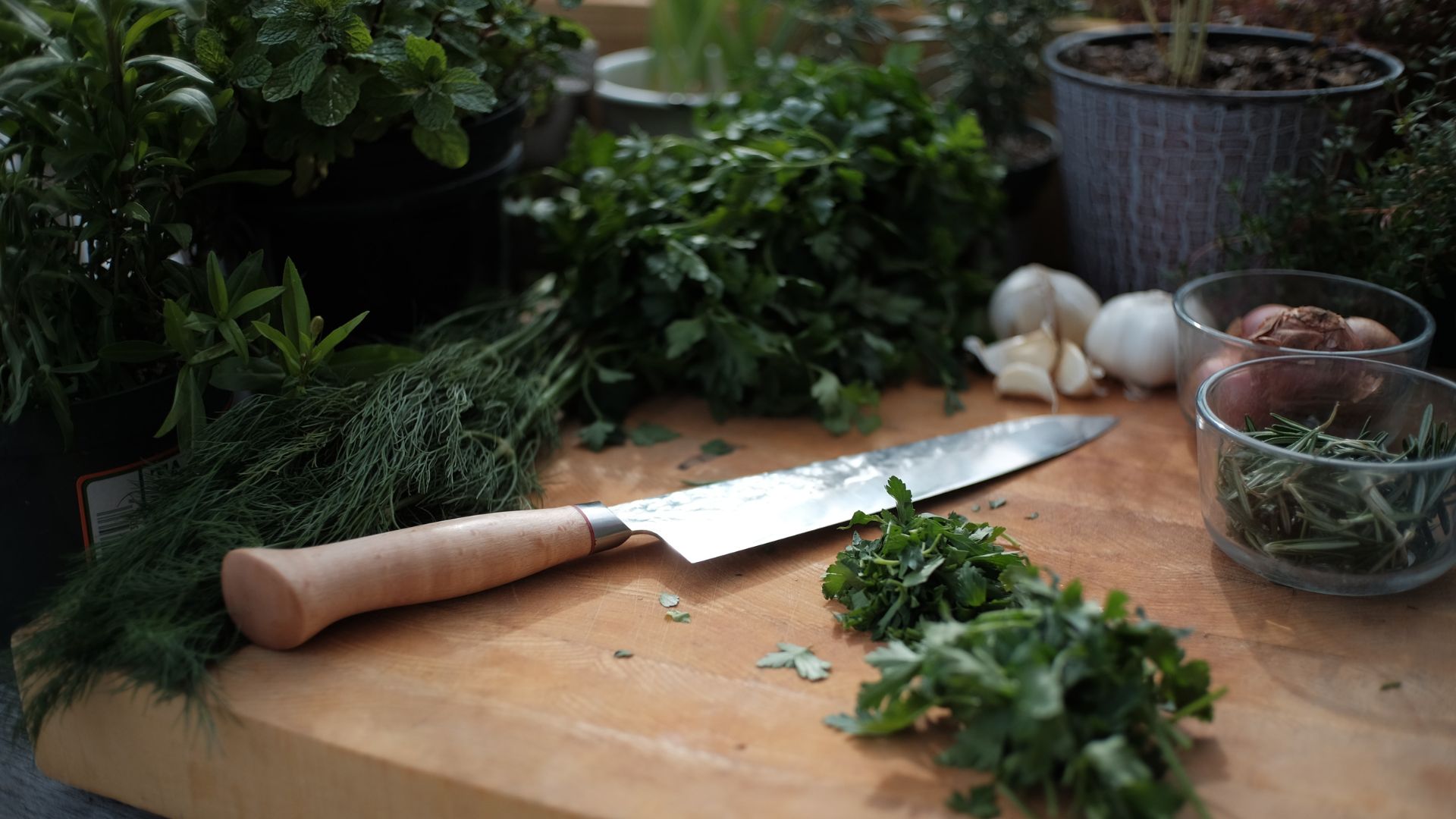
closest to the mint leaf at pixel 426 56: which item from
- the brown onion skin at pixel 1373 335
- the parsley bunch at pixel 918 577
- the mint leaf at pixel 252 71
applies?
the mint leaf at pixel 252 71

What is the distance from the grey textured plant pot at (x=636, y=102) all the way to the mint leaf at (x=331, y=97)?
0.66 metres

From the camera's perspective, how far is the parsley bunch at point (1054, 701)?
2.35 feet

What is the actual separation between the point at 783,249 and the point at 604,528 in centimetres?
51

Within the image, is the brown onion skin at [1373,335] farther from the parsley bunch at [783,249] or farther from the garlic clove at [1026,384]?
the parsley bunch at [783,249]

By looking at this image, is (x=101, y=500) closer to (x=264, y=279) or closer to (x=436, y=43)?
(x=264, y=279)

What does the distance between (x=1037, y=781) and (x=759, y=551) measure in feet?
1.25

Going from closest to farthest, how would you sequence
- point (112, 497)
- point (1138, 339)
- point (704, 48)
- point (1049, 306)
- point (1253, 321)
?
point (112, 497), point (1253, 321), point (1138, 339), point (1049, 306), point (704, 48)

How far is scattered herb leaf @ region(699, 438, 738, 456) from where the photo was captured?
1264mm

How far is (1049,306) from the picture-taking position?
1.46m

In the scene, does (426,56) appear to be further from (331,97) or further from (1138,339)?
(1138,339)

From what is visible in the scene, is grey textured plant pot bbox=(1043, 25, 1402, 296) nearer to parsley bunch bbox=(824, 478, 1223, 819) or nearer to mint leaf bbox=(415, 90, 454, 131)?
parsley bunch bbox=(824, 478, 1223, 819)

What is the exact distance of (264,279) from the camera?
40.6 inches

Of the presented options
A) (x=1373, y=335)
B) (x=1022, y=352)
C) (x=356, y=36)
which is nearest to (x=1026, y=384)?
(x=1022, y=352)

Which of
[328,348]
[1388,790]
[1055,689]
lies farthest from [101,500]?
[1388,790]
